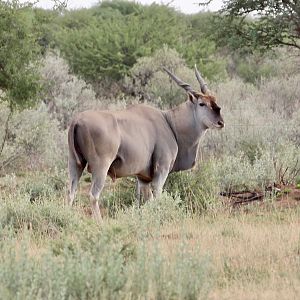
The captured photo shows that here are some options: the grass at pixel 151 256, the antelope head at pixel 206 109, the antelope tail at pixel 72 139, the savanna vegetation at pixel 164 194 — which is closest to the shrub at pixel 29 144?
the savanna vegetation at pixel 164 194

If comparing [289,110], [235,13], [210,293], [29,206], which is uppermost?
[235,13]

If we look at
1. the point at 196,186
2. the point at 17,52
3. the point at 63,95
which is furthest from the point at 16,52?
the point at 63,95

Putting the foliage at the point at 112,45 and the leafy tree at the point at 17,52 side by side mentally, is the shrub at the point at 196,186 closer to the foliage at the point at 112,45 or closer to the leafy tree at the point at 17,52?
the leafy tree at the point at 17,52

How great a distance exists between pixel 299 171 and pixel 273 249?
17.2ft

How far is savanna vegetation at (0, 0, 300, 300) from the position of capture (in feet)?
15.9

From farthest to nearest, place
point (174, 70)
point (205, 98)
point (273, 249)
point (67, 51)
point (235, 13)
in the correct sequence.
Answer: point (67, 51) → point (174, 70) → point (235, 13) → point (205, 98) → point (273, 249)

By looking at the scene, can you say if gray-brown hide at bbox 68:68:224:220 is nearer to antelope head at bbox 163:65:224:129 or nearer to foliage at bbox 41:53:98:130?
antelope head at bbox 163:65:224:129

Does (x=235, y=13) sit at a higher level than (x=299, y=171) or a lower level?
higher

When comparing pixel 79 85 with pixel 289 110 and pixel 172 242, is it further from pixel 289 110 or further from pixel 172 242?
pixel 172 242

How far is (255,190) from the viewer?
34.9 ft

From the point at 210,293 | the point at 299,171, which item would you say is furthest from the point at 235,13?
the point at 210,293

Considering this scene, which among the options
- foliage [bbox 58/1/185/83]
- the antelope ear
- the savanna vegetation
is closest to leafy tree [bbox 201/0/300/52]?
the savanna vegetation

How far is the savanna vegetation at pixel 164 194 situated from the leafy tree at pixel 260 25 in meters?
0.03

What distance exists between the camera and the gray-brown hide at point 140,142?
28.9 ft
